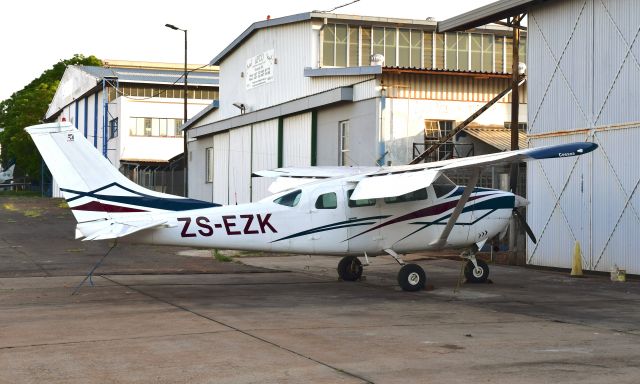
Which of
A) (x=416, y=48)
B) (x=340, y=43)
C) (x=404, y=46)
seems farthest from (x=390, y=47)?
(x=340, y=43)

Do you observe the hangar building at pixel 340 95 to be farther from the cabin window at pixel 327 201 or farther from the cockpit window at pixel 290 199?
the cockpit window at pixel 290 199

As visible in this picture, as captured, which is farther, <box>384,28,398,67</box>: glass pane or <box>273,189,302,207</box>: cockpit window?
<box>384,28,398,67</box>: glass pane

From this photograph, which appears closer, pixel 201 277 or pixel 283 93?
pixel 201 277

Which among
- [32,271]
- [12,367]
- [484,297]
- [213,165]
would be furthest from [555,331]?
[213,165]

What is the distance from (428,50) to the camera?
36.4m

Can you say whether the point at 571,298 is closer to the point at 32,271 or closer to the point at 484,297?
the point at 484,297

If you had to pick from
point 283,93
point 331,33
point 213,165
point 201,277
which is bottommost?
point 201,277

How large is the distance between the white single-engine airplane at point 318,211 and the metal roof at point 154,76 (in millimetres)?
51072

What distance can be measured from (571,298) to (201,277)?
8786mm

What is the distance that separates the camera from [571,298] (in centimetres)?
1617

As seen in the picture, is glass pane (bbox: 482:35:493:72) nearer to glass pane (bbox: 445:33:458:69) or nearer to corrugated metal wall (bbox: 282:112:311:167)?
glass pane (bbox: 445:33:458:69)

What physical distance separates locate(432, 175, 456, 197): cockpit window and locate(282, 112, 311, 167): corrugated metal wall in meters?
15.4

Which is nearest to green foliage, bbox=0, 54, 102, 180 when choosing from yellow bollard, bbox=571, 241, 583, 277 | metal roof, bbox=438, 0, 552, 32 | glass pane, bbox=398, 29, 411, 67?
glass pane, bbox=398, 29, 411, 67

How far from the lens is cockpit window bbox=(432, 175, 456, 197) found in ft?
57.6
